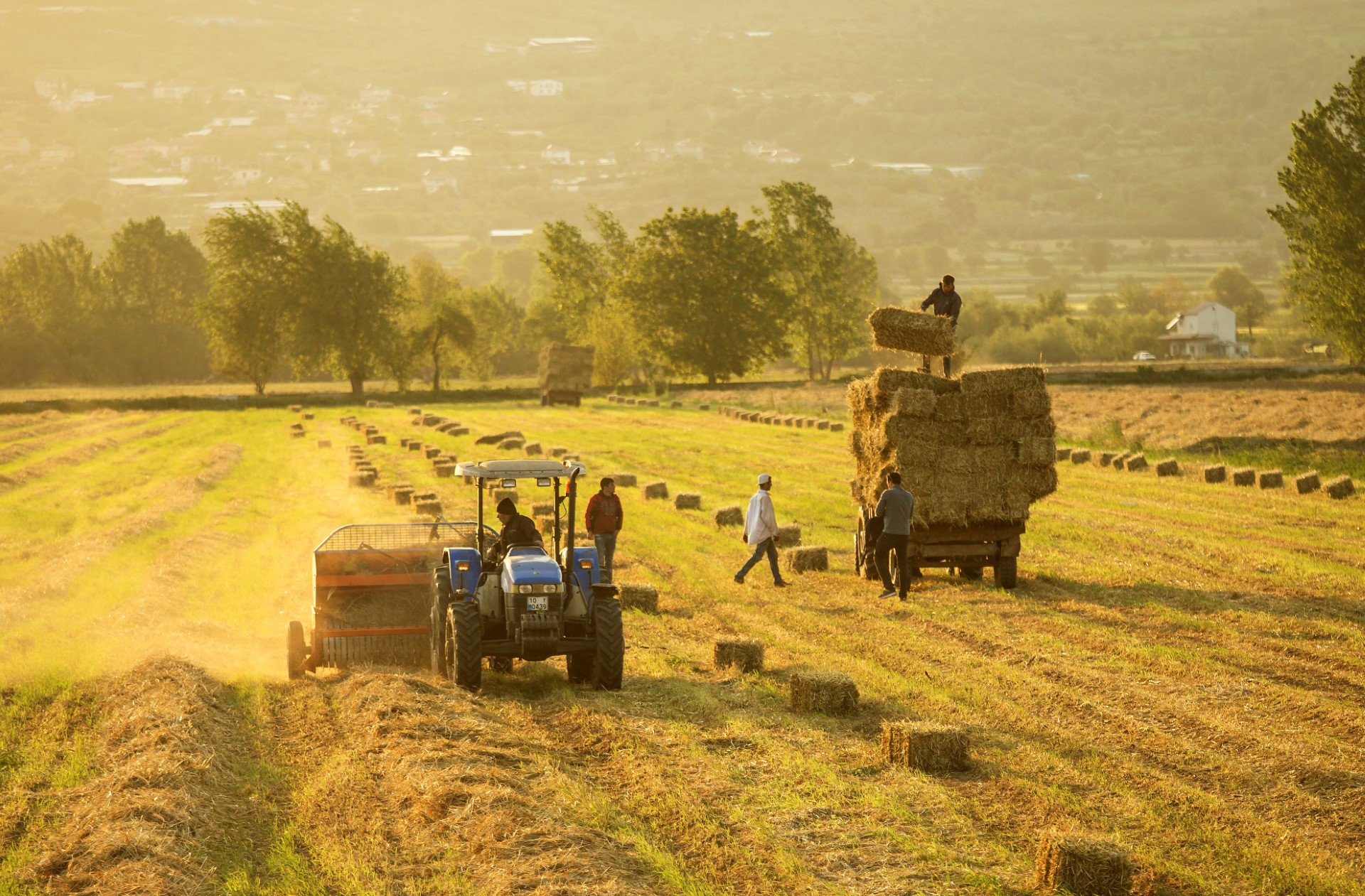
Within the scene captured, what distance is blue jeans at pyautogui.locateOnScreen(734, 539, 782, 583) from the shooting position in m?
20.6

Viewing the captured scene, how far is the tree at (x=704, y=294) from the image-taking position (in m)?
94.5

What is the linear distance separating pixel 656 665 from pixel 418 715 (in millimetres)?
3845

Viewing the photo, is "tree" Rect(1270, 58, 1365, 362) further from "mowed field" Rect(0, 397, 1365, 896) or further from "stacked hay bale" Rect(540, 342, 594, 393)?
"stacked hay bale" Rect(540, 342, 594, 393)

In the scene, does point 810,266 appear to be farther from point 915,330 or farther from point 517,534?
point 517,534

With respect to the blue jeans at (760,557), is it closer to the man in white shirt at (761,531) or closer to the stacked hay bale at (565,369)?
the man in white shirt at (761,531)

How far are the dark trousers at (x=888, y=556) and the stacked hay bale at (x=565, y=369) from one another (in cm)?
5977

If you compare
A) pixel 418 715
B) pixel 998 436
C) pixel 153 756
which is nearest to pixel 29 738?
pixel 153 756

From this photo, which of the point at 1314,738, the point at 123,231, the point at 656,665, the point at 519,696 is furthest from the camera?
the point at 123,231

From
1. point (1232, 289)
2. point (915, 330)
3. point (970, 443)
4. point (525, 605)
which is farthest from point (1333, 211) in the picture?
point (1232, 289)

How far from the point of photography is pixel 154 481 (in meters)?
36.7

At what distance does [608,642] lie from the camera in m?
13.6

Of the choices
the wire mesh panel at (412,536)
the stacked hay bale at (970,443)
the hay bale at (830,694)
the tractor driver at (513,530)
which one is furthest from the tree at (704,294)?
the hay bale at (830,694)

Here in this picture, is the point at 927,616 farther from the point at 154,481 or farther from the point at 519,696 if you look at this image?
the point at 154,481

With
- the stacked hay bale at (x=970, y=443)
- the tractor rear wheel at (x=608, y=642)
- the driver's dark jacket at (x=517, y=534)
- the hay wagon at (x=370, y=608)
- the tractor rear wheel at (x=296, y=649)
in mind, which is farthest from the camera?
the stacked hay bale at (x=970, y=443)
